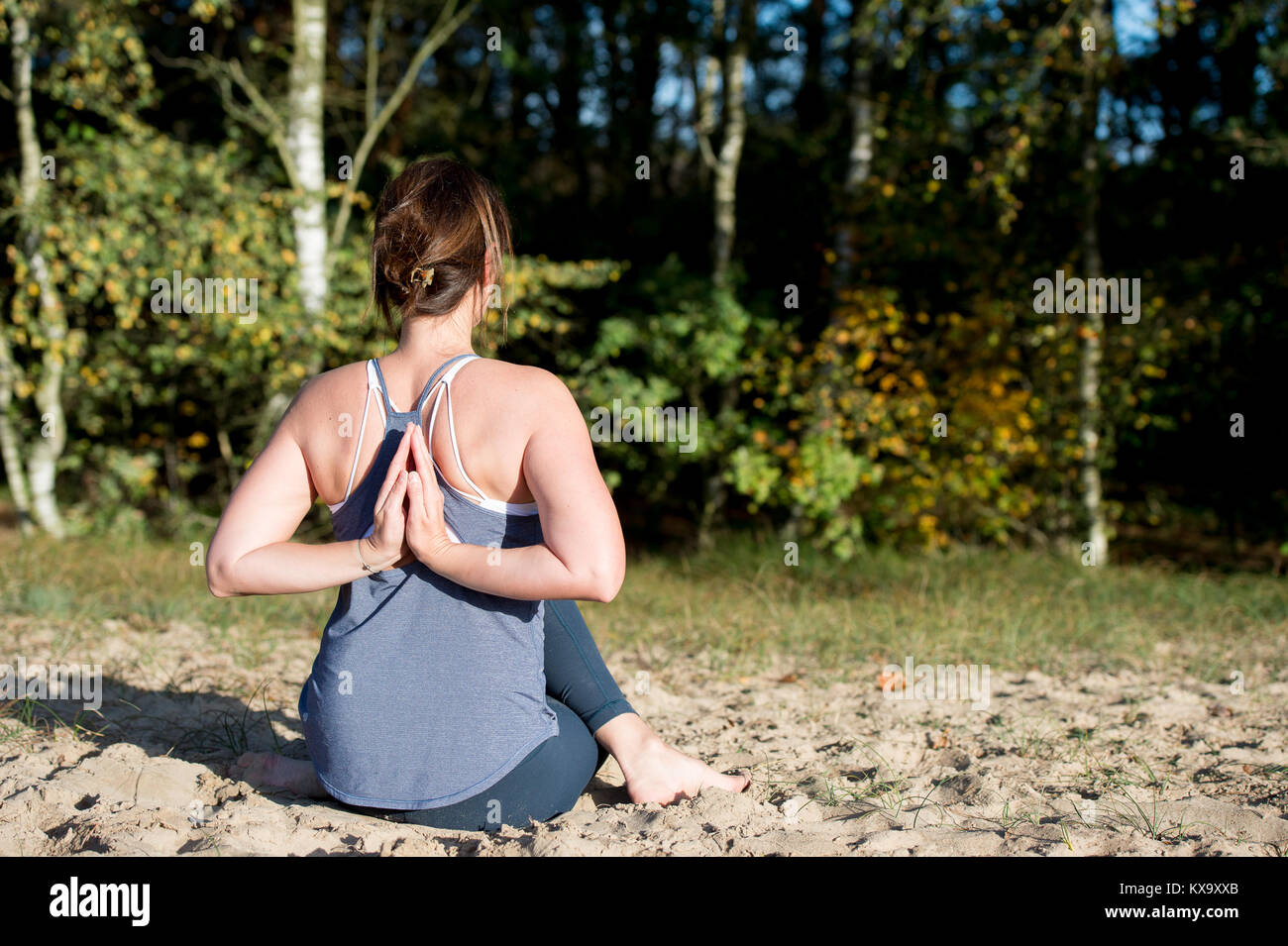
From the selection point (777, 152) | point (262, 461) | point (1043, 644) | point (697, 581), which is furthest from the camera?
point (777, 152)

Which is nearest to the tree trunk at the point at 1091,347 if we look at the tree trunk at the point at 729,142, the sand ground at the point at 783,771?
the tree trunk at the point at 729,142

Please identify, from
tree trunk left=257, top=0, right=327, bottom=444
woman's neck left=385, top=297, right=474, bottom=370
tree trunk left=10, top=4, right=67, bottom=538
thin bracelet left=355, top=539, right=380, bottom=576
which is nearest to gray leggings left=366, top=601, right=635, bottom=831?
thin bracelet left=355, top=539, right=380, bottom=576

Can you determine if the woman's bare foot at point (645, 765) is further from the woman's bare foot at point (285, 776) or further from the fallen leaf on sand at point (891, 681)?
the fallen leaf on sand at point (891, 681)

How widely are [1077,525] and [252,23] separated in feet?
31.4

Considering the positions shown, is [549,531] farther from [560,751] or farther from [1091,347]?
[1091,347]

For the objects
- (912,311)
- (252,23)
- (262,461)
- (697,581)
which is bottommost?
(697,581)

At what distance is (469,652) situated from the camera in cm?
210

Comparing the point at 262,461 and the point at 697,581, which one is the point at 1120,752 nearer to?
the point at 262,461

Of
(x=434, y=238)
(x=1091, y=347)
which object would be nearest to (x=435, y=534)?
(x=434, y=238)

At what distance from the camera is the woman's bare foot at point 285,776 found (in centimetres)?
256

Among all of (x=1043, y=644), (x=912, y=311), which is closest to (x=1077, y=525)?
(x=912, y=311)

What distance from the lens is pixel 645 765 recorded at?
96.2 inches

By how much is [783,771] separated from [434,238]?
1.74 meters

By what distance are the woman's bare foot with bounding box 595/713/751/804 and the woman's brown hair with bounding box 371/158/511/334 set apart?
108 cm
